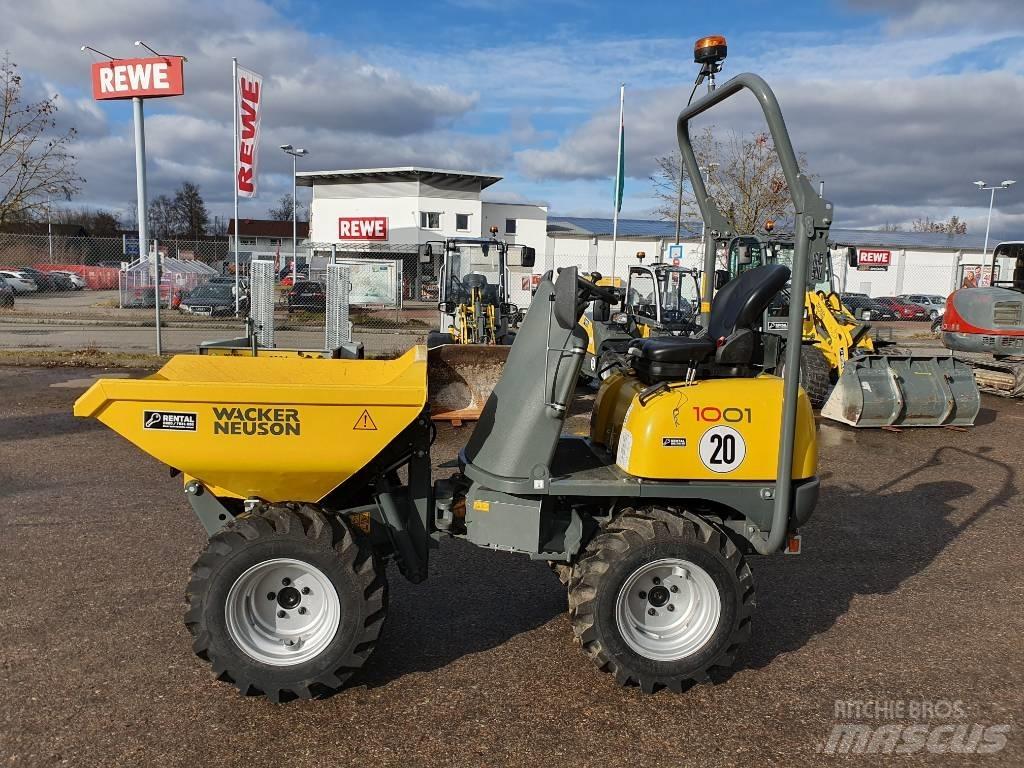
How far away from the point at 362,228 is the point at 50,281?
1637cm

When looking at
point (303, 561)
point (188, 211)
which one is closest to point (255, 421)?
point (303, 561)

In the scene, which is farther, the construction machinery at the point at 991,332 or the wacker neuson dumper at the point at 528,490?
the construction machinery at the point at 991,332

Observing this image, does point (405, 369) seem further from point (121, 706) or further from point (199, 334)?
point (199, 334)

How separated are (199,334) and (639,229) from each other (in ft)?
116

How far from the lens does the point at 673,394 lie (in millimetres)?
3527

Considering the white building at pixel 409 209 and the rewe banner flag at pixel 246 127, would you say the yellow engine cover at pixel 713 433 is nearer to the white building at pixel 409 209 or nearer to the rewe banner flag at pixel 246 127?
the rewe banner flag at pixel 246 127

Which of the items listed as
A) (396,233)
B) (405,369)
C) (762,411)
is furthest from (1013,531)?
(396,233)

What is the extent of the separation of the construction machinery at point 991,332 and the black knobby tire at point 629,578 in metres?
10.6

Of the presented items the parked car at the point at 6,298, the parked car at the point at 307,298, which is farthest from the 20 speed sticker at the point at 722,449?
the parked car at the point at 6,298

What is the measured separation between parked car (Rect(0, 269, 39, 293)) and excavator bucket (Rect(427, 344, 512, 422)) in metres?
28.9

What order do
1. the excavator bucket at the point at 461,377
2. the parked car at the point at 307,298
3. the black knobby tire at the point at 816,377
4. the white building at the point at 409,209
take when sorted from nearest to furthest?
1. the excavator bucket at the point at 461,377
2. the black knobby tire at the point at 816,377
3. the parked car at the point at 307,298
4. the white building at the point at 409,209

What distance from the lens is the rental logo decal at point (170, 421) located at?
10.5ft

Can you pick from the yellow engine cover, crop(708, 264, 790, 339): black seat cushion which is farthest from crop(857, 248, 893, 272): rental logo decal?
the yellow engine cover

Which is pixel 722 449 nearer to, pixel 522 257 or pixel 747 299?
pixel 747 299
